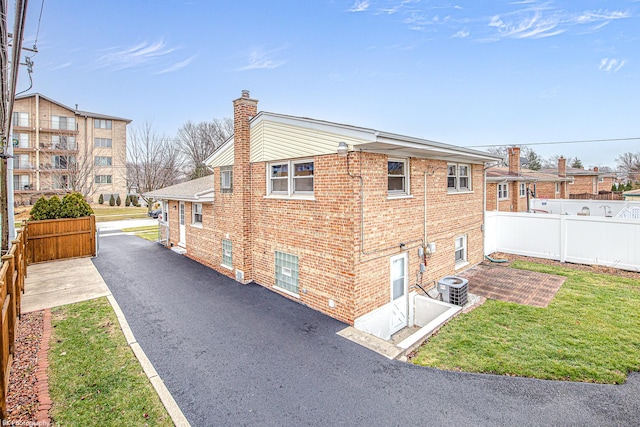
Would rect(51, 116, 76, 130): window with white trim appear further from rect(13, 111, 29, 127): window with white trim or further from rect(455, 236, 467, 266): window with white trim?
rect(455, 236, 467, 266): window with white trim

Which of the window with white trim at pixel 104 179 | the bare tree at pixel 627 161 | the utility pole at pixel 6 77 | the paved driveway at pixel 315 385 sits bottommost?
the paved driveway at pixel 315 385

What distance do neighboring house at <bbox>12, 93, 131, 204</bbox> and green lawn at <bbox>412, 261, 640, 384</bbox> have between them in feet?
130

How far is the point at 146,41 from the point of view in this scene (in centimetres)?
1454

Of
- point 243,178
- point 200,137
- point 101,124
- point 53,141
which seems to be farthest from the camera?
point 200,137

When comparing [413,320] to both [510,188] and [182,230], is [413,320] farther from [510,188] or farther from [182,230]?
[510,188]

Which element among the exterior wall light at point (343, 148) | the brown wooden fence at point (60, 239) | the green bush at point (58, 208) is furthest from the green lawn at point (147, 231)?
the exterior wall light at point (343, 148)

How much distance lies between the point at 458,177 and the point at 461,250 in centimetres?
268

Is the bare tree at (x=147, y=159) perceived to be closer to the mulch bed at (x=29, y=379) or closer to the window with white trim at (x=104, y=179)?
the window with white trim at (x=104, y=179)

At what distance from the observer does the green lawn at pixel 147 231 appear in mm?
18891

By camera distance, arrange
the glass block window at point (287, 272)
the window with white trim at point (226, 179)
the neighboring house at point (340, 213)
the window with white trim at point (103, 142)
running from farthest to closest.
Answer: the window with white trim at point (103, 142) → the window with white trim at point (226, 179) → the glass block window at point (287, 272) → the neighboring house at point (340, 213)

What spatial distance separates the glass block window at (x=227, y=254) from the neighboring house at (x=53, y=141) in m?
31.8

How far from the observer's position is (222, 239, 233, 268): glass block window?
10.8 meters

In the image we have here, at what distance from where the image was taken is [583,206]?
914 inches

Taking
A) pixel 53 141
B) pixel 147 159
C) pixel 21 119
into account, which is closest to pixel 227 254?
pixel 147 159
